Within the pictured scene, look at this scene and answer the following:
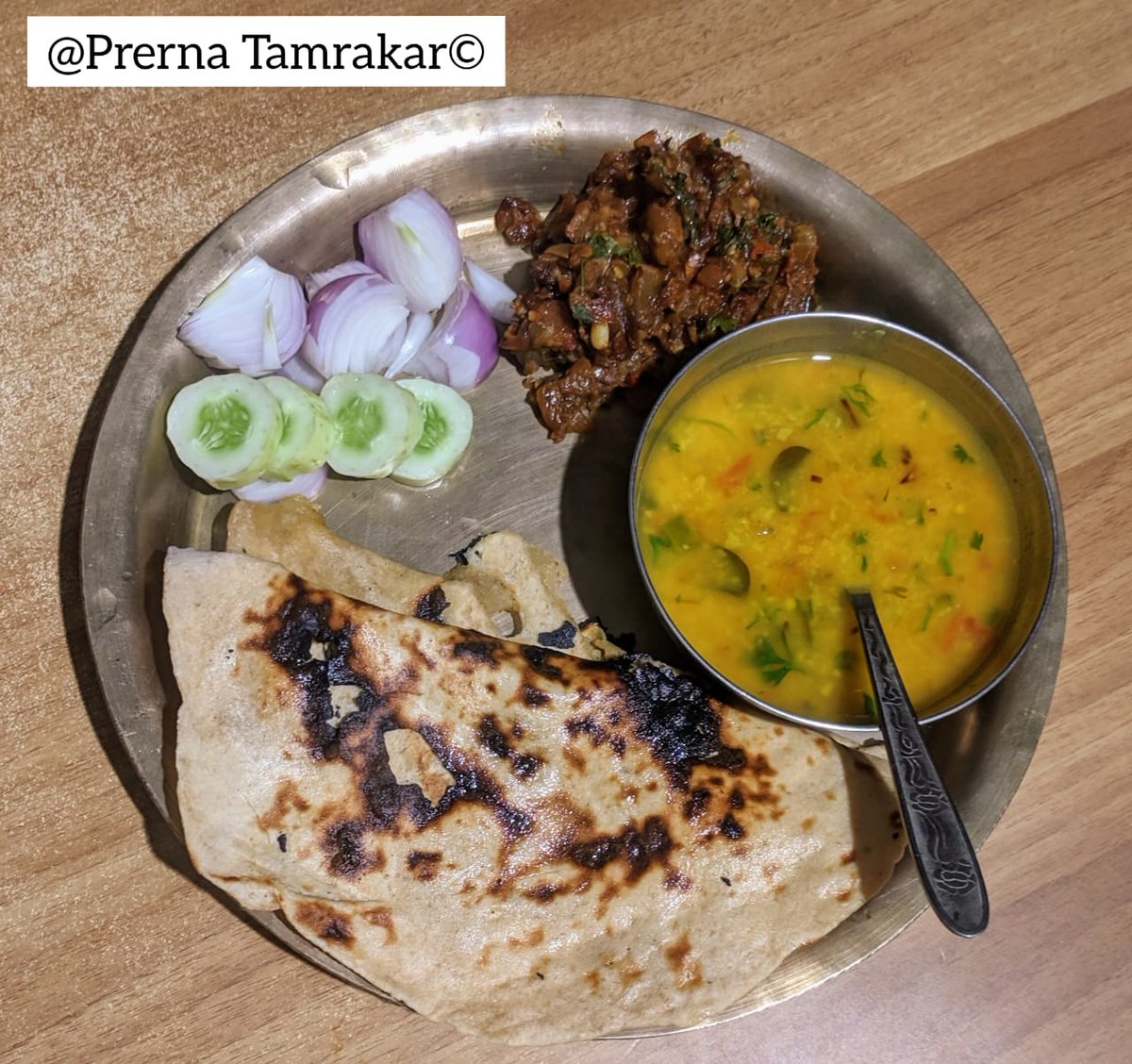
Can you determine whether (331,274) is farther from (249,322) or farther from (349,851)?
(349,851)

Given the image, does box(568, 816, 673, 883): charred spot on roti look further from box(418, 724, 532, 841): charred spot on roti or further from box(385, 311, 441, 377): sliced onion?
box(385, 311, 441, 377): sliced onion

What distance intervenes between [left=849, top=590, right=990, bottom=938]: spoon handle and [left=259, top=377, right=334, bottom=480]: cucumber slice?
1.29 metres

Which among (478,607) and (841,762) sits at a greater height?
(478,607)

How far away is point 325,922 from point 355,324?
135cm

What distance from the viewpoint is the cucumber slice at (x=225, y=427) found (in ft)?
7.22

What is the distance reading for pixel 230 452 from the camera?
87.0 inches

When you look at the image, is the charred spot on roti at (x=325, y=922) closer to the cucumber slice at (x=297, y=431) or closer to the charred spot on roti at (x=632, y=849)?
the charred spot on roti at (x=632, y=849)

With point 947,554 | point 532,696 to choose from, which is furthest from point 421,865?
point 947,554

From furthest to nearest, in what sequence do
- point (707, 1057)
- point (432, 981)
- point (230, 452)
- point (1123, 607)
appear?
point (1123, 607), point (707, 1057), point (230, 452), point (432, 981)

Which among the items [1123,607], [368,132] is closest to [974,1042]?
[1123,607]

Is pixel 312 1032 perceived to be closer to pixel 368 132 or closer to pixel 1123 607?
pixel 368 132

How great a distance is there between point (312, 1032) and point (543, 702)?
100cm

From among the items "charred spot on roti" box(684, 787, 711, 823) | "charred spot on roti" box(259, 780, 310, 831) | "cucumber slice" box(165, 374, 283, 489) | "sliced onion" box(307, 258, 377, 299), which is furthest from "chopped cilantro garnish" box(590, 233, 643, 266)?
"charred spot on roti" box(259, 780, 310, 831)

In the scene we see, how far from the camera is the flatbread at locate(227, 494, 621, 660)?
2291 mm
